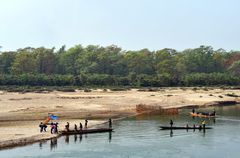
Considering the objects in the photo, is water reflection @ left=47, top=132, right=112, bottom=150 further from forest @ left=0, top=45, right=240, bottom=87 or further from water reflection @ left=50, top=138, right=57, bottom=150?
forest @ left=0, top=45, right=240, bottom=87

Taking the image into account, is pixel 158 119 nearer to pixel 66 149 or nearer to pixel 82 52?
pixel 66 149

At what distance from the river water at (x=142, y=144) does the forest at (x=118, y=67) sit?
78587 millimetres

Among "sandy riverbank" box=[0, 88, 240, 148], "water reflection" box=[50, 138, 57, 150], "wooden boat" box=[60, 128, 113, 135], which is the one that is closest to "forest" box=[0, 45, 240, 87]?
"sandy riverbank" box=[0, 88, 240, 148]

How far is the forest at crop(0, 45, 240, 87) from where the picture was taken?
5842 inches

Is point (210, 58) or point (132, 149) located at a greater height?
point (210, 58)

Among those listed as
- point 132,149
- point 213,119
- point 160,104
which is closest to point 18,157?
point 132,149

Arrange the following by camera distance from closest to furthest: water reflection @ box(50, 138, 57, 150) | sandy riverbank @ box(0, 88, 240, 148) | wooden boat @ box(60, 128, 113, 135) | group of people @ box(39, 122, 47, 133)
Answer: water reflection @ box(50, 138, 57, 150) → sandy riverbank @ box(0, 88, 240, 148) → group of people @ box(39, 122, 47, 133) → wooden boat @ box(60, 128, 113, 135)

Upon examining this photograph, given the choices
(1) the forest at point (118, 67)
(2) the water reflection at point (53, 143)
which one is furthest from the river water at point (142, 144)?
(1) the forest at point (118, 67)

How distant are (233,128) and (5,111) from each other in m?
36.5

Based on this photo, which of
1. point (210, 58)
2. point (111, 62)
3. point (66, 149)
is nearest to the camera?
point (66, 149)

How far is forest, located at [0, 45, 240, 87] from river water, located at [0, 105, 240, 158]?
78.6 metres

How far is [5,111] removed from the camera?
249ft

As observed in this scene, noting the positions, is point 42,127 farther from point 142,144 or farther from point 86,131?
point 142,144

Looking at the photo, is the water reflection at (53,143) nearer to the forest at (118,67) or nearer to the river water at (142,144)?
the river water at (142,144)
